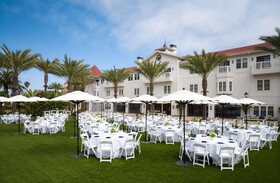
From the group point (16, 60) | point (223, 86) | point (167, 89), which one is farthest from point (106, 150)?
point (167, 89)

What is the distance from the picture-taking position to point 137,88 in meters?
45.8

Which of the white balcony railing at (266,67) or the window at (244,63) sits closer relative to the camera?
the white balcony railing at (266,67)

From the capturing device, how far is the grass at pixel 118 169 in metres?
6.86

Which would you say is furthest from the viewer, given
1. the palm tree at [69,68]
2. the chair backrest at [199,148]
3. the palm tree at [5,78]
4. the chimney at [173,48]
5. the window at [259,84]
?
the chimney at [173,48]

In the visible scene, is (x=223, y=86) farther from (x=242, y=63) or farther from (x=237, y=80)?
(x=242, y=63)

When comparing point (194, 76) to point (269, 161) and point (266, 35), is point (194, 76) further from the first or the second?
point (269, 161)

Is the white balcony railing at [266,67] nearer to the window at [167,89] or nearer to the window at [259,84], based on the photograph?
the window at [259,84]

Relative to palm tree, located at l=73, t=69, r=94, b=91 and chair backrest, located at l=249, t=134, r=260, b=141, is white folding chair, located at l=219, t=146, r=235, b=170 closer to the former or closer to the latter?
chair backrest, located at l=249, t=134, r=260, b=141

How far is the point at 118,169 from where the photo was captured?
7.86 meters

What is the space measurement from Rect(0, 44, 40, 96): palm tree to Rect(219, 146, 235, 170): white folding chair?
2869 centimetres

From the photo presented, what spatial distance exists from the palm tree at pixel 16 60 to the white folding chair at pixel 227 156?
28689mm

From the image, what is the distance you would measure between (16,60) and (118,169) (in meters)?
27.3

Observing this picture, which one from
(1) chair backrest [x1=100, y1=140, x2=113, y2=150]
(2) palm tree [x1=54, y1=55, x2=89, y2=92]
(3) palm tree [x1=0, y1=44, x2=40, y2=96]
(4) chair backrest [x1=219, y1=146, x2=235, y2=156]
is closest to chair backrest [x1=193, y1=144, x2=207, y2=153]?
(4) chair backrest [x1=219, y1=146, x2=235, y2=156]

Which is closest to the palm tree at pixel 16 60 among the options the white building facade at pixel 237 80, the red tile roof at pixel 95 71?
the white building facade at pixel 237 80
